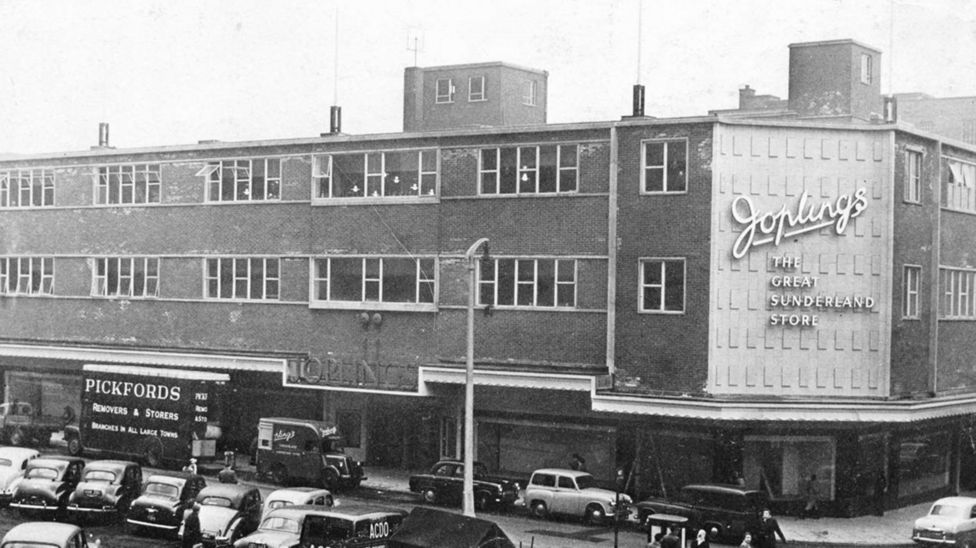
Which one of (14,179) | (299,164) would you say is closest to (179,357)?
(299,164)

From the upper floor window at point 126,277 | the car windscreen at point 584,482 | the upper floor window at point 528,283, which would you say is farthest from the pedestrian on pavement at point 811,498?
the upper floor window at point 126,277

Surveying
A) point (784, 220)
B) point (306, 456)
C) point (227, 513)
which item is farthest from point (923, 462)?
point (227, 513)

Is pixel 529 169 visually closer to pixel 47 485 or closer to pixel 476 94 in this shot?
pixel 476 94

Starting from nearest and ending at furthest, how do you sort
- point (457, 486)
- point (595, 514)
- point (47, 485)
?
point (47, 485), point (595, 514), point (457, 486)

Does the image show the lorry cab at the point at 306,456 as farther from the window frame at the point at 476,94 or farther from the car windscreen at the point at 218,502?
the window frame at the point at 476,94

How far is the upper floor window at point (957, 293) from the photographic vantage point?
137ft

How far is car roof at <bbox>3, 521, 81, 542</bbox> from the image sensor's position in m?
23.9

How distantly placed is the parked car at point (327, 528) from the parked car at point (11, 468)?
9.59 meters

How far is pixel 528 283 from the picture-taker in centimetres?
4075

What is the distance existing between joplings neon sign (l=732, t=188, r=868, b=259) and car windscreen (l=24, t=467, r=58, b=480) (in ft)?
67.2

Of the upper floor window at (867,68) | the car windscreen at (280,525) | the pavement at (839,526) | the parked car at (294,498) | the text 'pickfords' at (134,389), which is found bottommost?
the pavement at (839,526)

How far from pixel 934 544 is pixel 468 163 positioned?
1939 centimetres

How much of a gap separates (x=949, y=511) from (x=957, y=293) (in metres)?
12.2

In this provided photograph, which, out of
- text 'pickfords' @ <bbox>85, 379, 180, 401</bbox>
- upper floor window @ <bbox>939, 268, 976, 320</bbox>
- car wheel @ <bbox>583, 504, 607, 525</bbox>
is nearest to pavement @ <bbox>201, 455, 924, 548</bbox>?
text 'pickfords' @ <bbox>85, 379, 180, 401</bbox>
